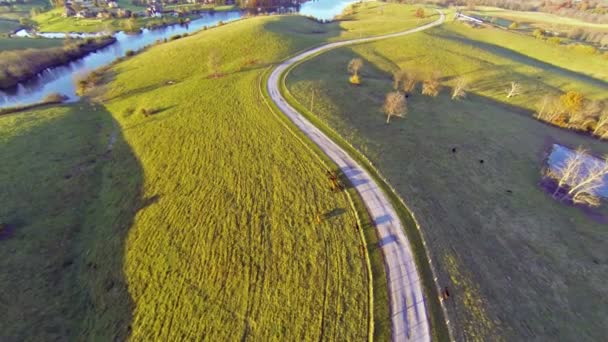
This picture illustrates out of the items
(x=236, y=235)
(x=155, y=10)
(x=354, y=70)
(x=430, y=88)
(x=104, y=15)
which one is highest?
(x=155, y=10)

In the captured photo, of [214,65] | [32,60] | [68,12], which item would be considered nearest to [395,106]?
[214,65]

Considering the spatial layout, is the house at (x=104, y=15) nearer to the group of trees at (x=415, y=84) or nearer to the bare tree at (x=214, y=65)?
the bare tree at (x=214, y=65)

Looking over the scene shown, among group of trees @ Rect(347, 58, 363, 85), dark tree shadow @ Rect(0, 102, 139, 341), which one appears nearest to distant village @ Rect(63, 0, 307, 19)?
dark tree shadow @ Rect(0, 102, 139, 341)

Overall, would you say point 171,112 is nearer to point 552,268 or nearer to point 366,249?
point 366,249

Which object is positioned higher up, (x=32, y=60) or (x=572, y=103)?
(x=32, y=60)

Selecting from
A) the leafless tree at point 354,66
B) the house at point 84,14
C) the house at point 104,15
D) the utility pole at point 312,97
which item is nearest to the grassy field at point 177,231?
the utility pole at point 312,97

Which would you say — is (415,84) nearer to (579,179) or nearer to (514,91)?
(514,91)

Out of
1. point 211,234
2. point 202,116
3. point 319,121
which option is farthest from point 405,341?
point 202,116
